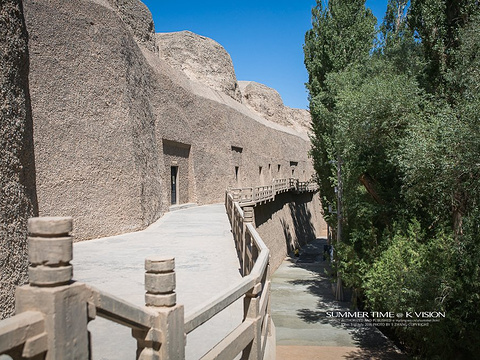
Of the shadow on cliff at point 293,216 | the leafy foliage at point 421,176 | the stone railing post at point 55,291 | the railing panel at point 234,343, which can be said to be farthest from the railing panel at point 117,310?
the shadow on cliff at point 293,216

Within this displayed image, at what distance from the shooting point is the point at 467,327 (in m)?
10.1

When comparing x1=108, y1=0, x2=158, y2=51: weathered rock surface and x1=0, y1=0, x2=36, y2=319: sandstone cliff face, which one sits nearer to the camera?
x1=0, y1=0, x2=36, y2=319: sandstone cliff face

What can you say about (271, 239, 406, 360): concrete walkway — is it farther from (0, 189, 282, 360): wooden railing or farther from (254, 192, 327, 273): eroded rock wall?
(0, 189, 282, 360): wooden railing

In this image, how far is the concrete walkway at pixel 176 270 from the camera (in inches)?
183

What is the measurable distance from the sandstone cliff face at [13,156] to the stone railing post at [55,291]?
327cm

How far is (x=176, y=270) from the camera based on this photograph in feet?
25.5

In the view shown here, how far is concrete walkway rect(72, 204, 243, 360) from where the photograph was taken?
183 inches

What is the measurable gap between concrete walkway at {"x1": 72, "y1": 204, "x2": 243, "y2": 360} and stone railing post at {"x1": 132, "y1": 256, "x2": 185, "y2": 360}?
1495mm

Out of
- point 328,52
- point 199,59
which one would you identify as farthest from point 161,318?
point 199,59

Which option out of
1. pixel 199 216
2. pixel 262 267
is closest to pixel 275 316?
pixel 199 216

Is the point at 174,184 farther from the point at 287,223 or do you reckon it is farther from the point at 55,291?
the point at 55,291

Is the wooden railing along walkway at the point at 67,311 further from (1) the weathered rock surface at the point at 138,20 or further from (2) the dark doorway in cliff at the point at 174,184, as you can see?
(1) the weathered rock surface at the point at 138,20

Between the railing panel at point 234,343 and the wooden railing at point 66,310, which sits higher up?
the wooden railing at point 66,310

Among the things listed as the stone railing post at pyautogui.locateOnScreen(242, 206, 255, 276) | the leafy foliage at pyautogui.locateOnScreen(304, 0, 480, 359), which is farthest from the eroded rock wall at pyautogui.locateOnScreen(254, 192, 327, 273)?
the stone railing post at pyautogui.locateOnScreen(242, 206, 255, 276)
